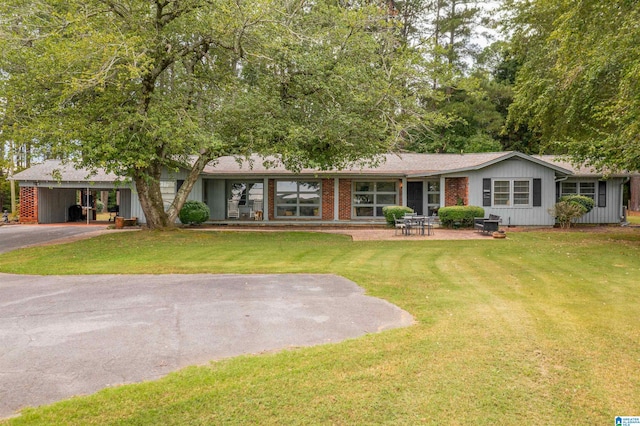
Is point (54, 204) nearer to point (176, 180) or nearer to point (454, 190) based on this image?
point (176, 180)

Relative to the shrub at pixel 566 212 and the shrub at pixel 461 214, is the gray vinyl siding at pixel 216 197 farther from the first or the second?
the shrub at pixel 566 212

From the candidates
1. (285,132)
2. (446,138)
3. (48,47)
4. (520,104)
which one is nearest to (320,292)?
(285,132)

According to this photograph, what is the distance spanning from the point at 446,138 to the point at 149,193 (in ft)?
79.1

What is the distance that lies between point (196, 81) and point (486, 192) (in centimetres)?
1305

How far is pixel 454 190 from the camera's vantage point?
67.1ft

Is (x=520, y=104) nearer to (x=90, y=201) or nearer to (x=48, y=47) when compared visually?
(x=48, y=47)

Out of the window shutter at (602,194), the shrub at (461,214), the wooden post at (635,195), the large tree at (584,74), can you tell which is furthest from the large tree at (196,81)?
the wooden post at (635,195)

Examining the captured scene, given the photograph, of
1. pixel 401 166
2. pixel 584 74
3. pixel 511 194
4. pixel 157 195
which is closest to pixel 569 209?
pixel 511 194

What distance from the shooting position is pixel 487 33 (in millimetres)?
34250

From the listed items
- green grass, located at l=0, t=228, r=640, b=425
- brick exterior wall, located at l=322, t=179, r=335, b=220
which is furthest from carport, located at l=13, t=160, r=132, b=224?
green grass, located at l=0, t=228, r=640, b=425

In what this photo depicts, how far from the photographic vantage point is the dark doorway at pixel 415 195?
21.9 m

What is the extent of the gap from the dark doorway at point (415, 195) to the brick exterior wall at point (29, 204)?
1952 cm
